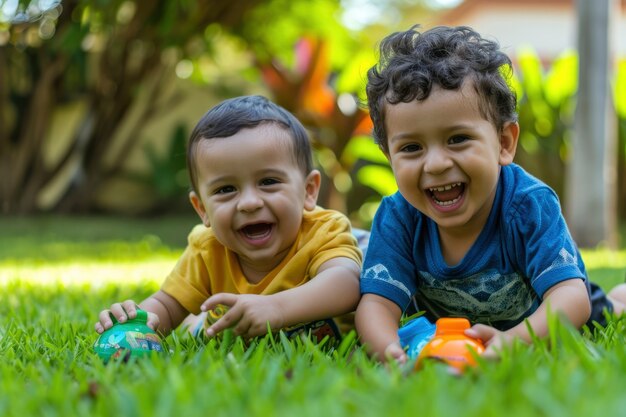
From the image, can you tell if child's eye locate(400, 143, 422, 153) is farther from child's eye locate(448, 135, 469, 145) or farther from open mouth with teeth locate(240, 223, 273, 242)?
open mouth with teeth locate(240, 223, 273, 242)

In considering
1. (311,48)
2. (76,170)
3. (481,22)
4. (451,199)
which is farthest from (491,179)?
(481,22)

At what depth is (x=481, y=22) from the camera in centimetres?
1830

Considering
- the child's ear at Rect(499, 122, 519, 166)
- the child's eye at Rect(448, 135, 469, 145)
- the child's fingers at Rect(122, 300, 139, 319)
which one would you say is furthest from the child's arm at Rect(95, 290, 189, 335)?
the child's ear at Rect(499, 122, 519, 166)

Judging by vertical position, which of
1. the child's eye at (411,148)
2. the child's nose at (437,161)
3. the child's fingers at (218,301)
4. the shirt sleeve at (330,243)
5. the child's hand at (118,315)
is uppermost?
the child's eye at (411,148)

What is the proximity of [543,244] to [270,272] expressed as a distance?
85 cm

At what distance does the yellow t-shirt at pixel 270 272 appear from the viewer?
101 inches

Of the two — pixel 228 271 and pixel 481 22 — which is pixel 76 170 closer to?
pixel 228 271

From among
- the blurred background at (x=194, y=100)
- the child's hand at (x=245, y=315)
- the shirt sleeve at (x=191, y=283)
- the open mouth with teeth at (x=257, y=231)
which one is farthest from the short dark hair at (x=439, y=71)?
the blurred background at (x=194, y=100)

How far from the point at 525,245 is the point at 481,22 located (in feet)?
55.0

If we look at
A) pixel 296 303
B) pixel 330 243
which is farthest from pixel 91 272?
pixel 296 303

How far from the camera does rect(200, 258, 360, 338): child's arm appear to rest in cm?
A: 219

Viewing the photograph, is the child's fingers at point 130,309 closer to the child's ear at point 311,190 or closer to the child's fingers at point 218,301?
the child's fingers at point 218,301

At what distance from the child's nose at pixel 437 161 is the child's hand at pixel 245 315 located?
567 mm

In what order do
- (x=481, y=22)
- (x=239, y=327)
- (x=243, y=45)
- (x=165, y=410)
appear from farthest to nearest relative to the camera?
(x=481, y=22) → (x=243, y=45) → (x=239, y=327) → (x=165, y=410)
